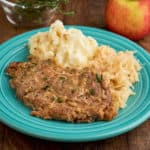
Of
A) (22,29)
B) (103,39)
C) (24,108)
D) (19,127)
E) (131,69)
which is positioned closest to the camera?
(19,127)

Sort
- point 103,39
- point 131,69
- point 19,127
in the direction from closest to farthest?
1. point 19,127
2. point 131,69
3. point 103,39

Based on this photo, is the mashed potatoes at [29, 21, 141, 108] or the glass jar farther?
the glass jar

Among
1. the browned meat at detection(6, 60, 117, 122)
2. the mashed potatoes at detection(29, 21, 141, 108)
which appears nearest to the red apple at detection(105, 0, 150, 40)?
the mashed potatoes at detection(29, 21, 141, 108)

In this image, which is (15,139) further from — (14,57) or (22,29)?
(22,29)

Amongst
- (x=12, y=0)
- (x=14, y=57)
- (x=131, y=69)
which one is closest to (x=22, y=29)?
(x=12, y=0)

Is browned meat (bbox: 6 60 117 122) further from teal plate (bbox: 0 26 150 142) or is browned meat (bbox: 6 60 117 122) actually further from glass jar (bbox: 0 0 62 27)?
glass jar (bbox: 0 0 62 27)

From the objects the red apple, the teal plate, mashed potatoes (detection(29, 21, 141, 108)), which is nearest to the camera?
the teal plate

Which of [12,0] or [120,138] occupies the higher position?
[12,0]
